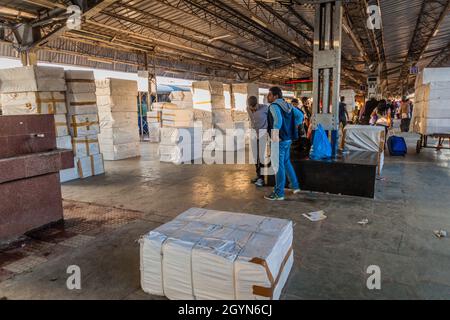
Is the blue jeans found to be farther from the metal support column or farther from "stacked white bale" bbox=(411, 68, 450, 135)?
"stacked white bale" bbox=(411, 68, 450, 135)

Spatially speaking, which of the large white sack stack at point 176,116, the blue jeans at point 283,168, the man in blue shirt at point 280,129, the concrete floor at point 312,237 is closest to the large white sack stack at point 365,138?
the concrete floor at point 312,237

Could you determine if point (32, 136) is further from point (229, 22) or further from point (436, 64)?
point (436, 64)

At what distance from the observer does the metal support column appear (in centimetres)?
648

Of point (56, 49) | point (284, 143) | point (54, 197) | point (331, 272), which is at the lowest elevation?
point (331, 272)

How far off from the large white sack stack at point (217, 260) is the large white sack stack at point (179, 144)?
6.96 m

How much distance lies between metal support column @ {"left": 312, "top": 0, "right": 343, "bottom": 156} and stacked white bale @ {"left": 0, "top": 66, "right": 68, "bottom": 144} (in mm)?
5827

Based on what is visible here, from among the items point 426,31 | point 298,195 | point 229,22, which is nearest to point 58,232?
point 298,195

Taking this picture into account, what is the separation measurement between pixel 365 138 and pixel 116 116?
7646mm

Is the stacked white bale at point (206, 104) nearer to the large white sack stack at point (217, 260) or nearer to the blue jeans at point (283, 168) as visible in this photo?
the blue jeans at point (283, 168)

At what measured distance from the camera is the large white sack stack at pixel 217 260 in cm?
237

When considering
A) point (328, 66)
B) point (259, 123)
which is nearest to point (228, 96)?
point (259, 123)

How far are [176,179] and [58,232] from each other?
3477 mm

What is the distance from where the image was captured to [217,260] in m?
2.45

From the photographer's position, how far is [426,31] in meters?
13.9
